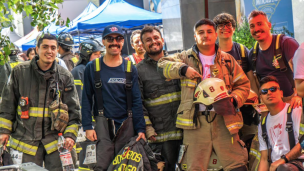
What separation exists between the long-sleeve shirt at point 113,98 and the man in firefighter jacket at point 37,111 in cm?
29

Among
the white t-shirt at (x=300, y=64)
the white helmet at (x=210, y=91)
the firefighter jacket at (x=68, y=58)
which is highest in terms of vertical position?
the firefighter jacket at (x=68, y=58)

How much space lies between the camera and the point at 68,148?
5.38 m

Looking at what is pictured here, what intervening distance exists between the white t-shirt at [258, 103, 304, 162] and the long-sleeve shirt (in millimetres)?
1583

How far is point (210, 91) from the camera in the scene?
4.96 meters

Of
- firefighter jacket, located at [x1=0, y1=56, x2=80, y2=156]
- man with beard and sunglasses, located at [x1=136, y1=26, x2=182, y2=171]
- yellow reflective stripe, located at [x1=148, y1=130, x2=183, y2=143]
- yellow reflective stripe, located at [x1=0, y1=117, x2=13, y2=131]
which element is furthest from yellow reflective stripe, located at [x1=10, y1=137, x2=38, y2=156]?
yellow reflective stripe, located at [x1=148, y1=130, x2=183, y2=143]

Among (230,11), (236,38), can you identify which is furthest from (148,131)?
(230,11)

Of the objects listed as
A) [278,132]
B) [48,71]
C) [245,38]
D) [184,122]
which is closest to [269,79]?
[278,132]

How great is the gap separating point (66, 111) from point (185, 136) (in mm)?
1509

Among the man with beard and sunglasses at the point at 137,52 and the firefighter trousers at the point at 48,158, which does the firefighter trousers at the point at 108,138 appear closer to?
the firefighter trousers at the point at 48,158

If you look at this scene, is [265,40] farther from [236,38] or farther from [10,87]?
[10,87]

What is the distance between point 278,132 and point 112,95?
6.87 feet

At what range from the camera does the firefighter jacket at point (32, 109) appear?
531cm

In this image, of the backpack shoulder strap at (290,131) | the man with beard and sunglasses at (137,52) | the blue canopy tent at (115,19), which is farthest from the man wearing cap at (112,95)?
the blue canopy tent at (115,19)

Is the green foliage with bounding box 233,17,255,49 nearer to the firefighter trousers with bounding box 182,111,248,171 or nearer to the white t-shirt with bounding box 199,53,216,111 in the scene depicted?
the white t-shirt with bounding box 199,53,216,111
